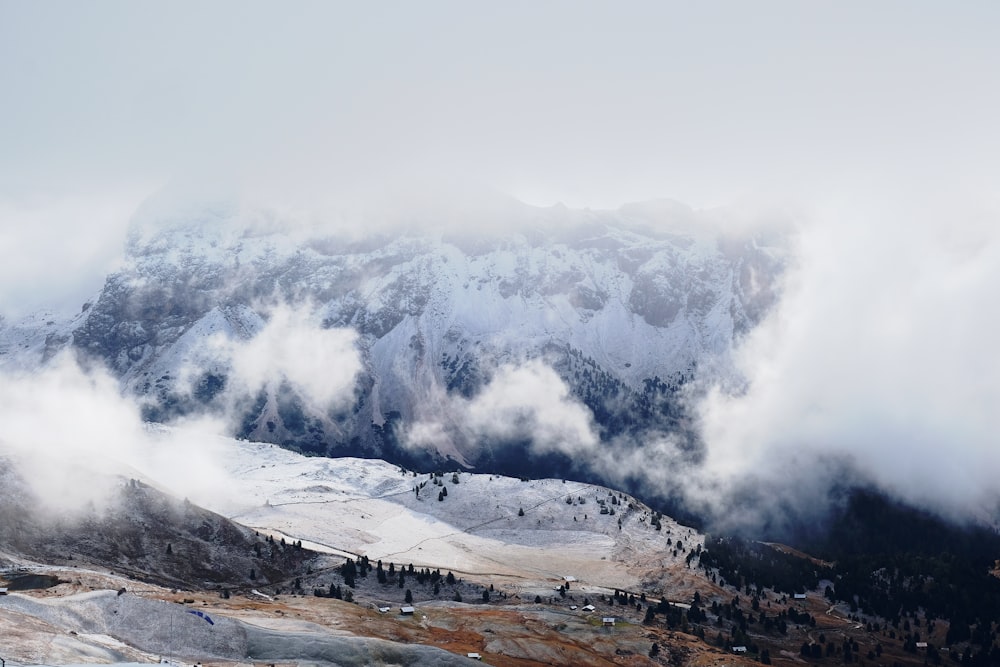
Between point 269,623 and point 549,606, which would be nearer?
point 269,623

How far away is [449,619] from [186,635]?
53653mm

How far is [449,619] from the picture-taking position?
498 ft

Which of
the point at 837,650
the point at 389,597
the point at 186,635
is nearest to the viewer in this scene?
the point at 186,635

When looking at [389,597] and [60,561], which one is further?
[389,597]

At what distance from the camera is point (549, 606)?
6737 inches

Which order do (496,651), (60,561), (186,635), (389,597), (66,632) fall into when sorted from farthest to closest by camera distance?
1. (389,597)
2. (60,561)
3. (496,651)
4. (186,635)
5. (66,632)

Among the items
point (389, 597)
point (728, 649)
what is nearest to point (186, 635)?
point (389, 597)

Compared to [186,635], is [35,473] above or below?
above

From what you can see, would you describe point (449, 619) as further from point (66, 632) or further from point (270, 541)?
point (66, 632)

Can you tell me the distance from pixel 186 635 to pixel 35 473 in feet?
240

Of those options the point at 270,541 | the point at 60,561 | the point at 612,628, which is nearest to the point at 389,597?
the point at 270,541

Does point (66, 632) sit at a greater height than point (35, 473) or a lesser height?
lesser

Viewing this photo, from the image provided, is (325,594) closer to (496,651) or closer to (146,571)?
(146,571)

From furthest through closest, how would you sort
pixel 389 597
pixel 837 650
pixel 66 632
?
pixel 837 650
pixel 389 597
pixel 66 632
